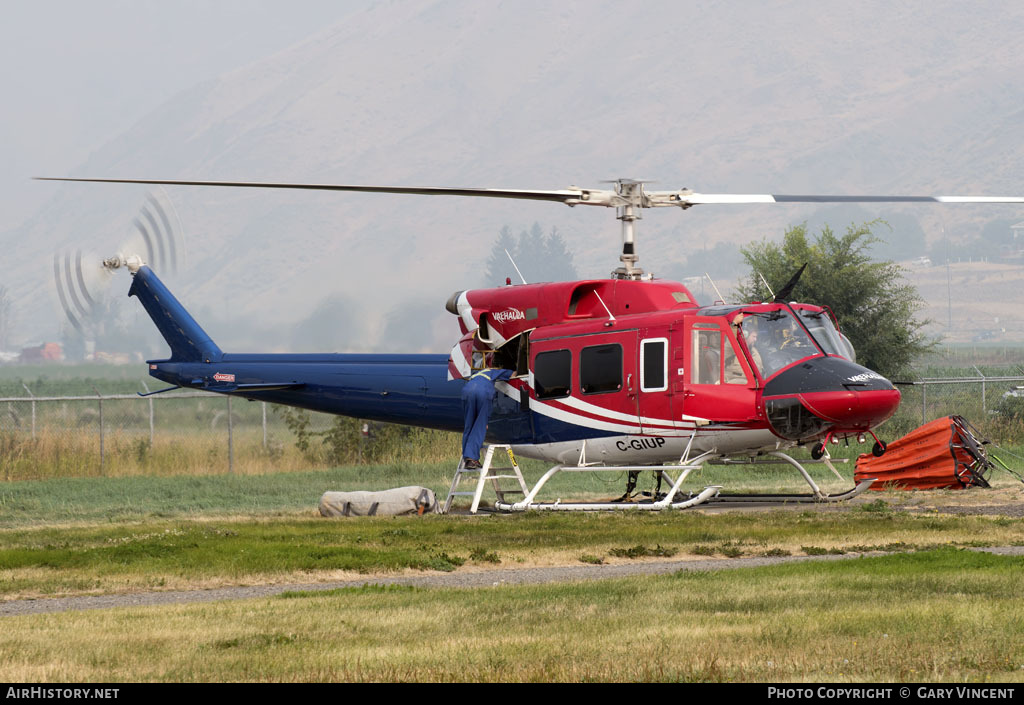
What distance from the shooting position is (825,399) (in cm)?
1902

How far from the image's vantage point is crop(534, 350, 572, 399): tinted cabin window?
21.0 m

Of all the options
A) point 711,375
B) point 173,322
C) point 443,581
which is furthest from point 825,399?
point 173,322

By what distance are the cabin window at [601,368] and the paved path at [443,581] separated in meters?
5.84

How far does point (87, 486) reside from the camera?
92.1 feet

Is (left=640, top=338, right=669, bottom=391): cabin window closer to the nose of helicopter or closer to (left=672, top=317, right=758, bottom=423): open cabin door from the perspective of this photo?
(left=672, top=317, right=758, bottom=423): open cabin door

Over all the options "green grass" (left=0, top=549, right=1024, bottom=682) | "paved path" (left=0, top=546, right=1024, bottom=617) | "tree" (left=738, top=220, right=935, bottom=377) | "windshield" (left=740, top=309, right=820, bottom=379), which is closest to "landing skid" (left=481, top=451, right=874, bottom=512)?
"windshield" (left=740, top=309, right=820, bottom=379)

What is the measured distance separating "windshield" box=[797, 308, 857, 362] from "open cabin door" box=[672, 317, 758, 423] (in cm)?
108

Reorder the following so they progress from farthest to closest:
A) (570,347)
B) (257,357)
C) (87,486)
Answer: (87,486) → (257,357) → (570,347)

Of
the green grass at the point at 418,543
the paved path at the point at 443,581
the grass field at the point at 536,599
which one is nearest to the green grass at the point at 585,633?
the grass field at the point at 536,599

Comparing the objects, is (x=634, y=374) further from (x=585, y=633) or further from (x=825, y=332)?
(x=585, y=633)

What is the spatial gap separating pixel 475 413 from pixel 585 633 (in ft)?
38.6

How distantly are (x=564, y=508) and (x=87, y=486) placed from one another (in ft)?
39.8

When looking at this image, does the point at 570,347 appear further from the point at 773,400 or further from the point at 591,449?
the point at 773,400
